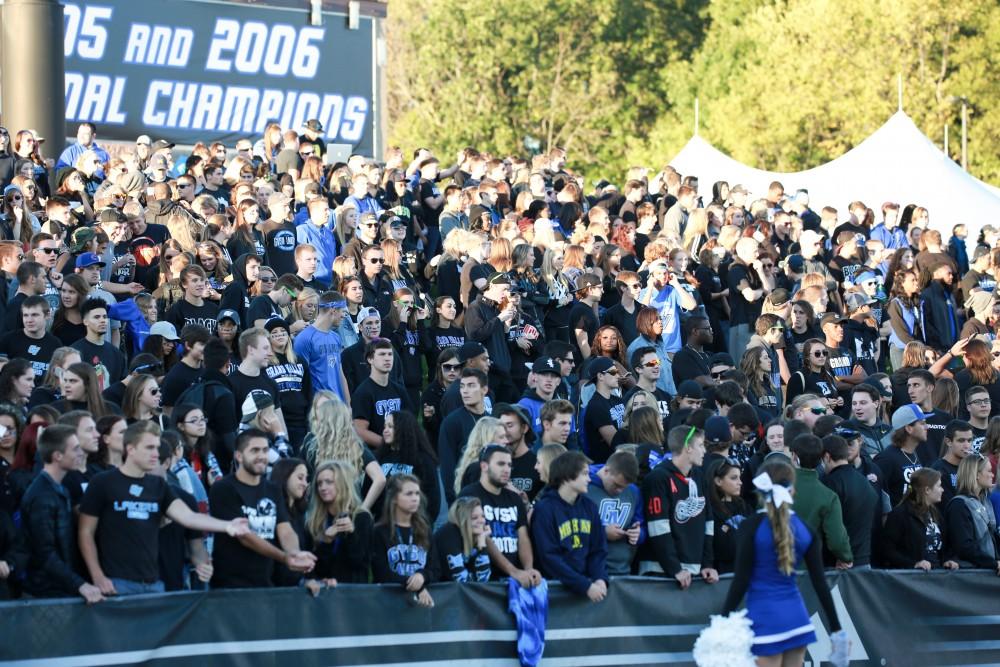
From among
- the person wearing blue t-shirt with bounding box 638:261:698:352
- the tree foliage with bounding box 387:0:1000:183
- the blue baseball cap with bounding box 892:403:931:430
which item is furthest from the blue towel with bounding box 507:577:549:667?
the tree foliage with bounding box 387:0:1000:183

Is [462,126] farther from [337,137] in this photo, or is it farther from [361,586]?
[361,586]

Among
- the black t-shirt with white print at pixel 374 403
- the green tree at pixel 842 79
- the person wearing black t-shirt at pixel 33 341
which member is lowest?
the black t-shirt with white print at pixel 374 403

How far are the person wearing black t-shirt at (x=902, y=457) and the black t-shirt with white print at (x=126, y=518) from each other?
5.79 meters

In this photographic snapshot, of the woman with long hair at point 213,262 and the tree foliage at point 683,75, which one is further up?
Result: the tree foliage at point 683,75

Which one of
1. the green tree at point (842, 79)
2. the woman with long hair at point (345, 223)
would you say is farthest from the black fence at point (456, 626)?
the green tree at point (842, 79)

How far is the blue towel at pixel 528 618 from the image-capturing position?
384 inches

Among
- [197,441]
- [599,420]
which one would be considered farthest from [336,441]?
[599,420]

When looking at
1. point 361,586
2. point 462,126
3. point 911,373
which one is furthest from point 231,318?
point 462,126

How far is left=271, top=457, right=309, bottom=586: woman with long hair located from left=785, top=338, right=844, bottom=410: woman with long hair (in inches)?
268

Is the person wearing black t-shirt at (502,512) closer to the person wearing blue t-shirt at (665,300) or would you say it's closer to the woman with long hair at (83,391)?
the woman with long hair at (83,391)

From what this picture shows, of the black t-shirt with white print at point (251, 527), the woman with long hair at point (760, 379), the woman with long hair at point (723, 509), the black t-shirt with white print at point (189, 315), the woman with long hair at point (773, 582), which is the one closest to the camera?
the black t-shirt with white print at point (251, 527)

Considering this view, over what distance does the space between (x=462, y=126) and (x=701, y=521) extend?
40500mm

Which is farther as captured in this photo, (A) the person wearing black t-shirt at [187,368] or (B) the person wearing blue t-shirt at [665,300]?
(B) the person wearing blue t-shirt at [665,300]

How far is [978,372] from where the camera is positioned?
619 inches
